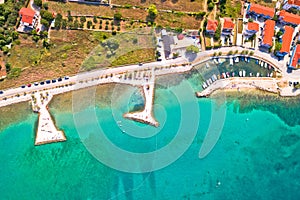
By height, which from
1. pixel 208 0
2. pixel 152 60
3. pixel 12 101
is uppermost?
pixel 208 0

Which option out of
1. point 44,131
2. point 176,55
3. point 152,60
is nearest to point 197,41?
point 176,55

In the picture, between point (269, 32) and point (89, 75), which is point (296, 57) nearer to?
point (269, 32)

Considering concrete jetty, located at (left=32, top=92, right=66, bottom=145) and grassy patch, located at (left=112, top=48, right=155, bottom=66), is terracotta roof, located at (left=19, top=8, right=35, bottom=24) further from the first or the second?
grassy patch, located at (left=112, top=48, right=155, bottom=66)

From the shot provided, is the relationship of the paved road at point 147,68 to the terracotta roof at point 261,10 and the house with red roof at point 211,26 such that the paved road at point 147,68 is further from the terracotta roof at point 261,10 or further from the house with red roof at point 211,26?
the terracotta roof at point 261,10

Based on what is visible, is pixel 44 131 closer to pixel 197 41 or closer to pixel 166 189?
pixel 166 189

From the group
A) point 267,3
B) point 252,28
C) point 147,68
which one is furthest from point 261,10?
point 147,68

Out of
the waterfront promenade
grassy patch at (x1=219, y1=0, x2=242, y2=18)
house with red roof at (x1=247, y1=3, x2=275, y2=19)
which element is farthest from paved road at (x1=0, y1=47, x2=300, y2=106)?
house with red roof at (x1=247, y1=3, x2=275, y2=19)

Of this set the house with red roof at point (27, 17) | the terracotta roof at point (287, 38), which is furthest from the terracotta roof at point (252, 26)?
the house with red roof at point (27, 17)
